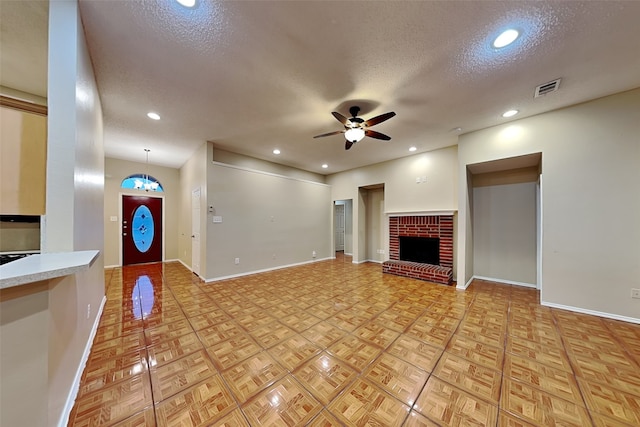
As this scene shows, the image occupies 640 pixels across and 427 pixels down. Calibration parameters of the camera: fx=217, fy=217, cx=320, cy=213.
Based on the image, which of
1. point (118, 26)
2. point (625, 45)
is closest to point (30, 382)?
point (118, 26)

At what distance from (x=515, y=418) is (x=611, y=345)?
1.78 metres

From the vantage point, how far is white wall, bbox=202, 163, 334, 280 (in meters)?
4.32

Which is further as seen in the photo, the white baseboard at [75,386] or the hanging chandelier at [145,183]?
the hanging chandelier at [145,183]

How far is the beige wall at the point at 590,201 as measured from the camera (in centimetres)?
256

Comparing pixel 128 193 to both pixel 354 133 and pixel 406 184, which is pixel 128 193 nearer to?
pixel 354 133

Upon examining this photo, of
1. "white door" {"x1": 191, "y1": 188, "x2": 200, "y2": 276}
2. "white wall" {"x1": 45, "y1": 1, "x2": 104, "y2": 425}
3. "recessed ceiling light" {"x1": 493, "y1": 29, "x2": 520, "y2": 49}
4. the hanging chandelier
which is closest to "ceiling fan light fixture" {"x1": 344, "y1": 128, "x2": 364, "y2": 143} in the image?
"recessed ceiling light" {"x1": 493, "y1": 29, "x2": 520, "y2": 49}

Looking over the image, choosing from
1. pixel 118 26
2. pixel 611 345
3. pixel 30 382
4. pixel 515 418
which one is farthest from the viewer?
pixel 611 345

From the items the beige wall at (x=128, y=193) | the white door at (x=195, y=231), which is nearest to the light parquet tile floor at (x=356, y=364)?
the white door at (x=195, y=231)

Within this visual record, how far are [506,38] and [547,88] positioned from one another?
1.23 m

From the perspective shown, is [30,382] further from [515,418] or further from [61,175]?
[515,418]

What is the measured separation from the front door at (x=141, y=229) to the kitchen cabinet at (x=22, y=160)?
5196mm

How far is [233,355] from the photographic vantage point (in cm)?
193

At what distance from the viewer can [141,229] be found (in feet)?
19.1

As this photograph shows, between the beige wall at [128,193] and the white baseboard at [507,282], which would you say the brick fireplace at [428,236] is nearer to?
the white baseboard at [507,282]
